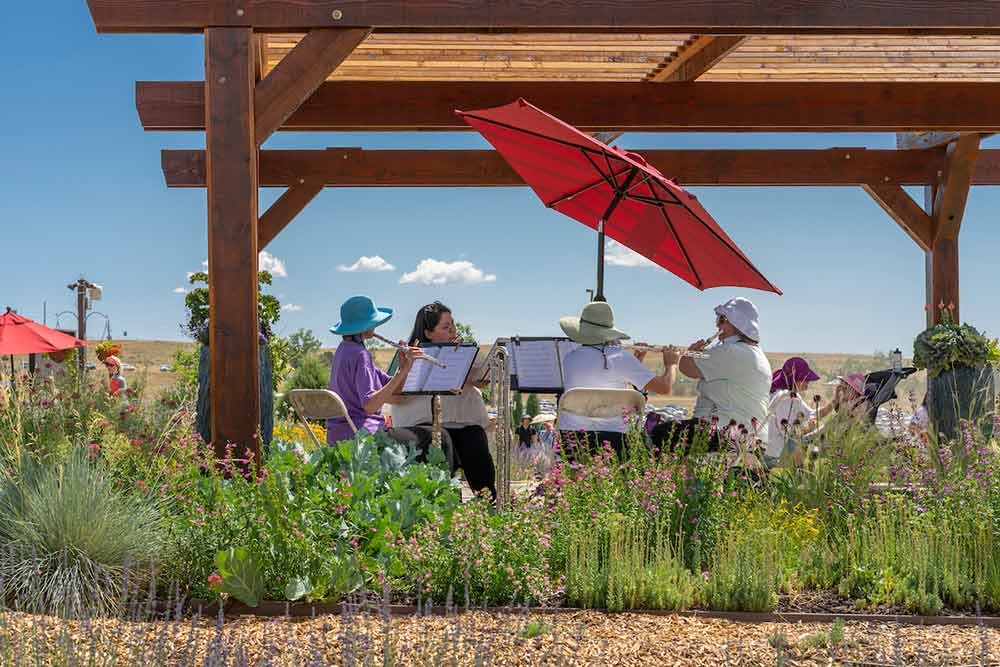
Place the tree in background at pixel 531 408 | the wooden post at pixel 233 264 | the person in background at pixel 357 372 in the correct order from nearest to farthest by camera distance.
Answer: the wooden post at pixel 233 264
the person in background at pixel 357 372
the tree in background at pixel 531 408

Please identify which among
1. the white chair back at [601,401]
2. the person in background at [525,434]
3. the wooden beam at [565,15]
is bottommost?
Result: the person in background at [525,434]

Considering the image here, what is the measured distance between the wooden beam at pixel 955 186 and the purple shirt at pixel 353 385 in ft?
19.7

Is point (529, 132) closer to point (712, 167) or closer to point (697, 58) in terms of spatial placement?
point (697, 58)

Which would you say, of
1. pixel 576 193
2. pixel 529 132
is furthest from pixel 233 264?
pixel 576 193

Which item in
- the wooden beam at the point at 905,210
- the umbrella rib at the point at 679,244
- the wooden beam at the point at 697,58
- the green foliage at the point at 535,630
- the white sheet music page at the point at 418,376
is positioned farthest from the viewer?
the wooden beam at the point at 905,210

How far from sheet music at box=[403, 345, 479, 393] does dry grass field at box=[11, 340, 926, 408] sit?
4.33 feet

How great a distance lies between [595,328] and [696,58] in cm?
230

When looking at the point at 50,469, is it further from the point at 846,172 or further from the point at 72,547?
the point at 846,172

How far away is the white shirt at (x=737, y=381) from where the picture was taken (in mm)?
5484

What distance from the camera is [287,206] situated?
30.6ft

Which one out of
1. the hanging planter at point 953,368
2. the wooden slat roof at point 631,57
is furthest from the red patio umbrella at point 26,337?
the hanging planter at point 953,368

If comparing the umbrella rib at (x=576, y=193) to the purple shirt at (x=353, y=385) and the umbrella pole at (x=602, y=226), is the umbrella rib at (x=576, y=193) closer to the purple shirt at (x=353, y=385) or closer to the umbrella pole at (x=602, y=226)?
the umbrella pole at (x=602, y=226)

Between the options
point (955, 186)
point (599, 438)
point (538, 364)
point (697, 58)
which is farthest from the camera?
point (955, 186)

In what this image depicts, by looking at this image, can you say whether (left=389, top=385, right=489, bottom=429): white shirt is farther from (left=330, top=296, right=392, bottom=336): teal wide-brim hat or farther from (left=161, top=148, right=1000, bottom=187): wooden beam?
(left=161, top=148, right=1000, bottom=187): wooden beam
